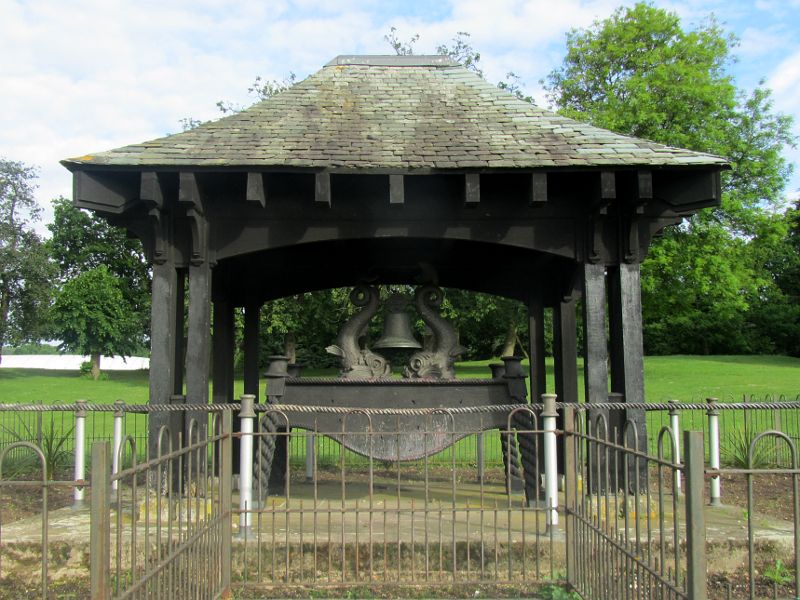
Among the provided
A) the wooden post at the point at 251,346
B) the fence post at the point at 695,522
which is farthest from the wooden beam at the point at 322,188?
the fence post at the point at 695,522

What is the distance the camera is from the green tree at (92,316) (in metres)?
37.8

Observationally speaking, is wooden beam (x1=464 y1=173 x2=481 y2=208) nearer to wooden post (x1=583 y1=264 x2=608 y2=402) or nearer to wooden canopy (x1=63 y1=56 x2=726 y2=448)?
wooden canopy (x1=63 y1=56 x2=726 y2=448)

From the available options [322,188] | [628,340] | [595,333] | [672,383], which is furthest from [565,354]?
[672,383]

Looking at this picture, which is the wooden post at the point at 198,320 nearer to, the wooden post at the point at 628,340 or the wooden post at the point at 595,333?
the wooden post at the point at 595,333

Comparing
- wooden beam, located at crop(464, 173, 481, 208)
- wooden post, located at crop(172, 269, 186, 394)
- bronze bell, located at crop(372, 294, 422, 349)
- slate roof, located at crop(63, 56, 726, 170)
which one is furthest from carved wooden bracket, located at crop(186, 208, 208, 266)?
wooden beam, located at crop(464, 173, 481, 208)

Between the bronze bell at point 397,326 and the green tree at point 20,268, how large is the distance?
34.5m

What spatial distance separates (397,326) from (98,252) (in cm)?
3686

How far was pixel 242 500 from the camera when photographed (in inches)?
243

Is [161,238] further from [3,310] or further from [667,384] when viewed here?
[3,310]

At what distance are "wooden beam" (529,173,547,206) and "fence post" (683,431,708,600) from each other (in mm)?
4199

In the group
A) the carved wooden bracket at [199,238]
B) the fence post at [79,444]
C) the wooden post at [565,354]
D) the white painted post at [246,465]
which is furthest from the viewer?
the wooden post at [565,354]

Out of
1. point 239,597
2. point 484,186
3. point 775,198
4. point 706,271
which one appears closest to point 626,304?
point 484,186

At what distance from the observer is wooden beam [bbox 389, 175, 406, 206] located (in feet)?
23.8

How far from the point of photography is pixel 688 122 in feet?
85.9
